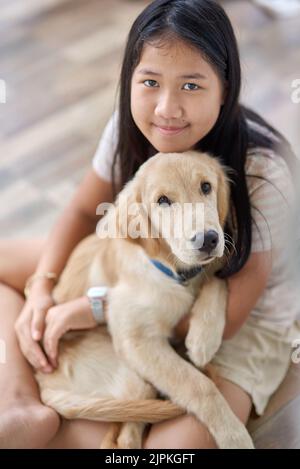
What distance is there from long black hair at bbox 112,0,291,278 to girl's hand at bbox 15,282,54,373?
10.6 inches

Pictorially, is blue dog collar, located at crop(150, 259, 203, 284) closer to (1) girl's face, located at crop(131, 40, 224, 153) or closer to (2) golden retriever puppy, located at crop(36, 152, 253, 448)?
(2) golden retriever puppy, located at crop(36, 152, 253, 448)

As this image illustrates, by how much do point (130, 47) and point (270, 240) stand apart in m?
0.42

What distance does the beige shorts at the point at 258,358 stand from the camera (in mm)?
1369

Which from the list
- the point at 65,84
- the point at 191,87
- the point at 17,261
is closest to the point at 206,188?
the point at 191,87

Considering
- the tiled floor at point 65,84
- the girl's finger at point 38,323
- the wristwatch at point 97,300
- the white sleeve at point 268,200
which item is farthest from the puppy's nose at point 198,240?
the tiled floor at point 65,84

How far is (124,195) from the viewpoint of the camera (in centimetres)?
120

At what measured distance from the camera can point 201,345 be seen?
49.6 inches

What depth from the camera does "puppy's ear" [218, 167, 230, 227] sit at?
1159mm

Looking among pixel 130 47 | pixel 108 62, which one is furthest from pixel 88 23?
pixel 130 47

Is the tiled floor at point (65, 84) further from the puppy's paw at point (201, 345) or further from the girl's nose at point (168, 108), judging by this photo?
the girl's nose at point (168, 108)

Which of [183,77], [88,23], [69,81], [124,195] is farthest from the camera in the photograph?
[88,23]

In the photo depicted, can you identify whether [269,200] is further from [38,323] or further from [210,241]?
[38,323]

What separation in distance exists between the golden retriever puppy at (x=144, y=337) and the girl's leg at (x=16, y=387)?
1.3 inches

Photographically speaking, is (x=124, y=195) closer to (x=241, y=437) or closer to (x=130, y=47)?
(x=130, y=47)
